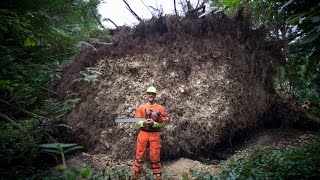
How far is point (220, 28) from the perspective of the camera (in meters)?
11.3

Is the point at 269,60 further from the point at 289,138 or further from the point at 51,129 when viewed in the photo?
the point at 51,129

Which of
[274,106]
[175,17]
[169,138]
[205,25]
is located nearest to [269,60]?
[274,106]

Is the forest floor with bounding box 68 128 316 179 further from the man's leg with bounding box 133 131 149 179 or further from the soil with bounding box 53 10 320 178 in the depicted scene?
the man's leg with bounding box 133 131 149 179

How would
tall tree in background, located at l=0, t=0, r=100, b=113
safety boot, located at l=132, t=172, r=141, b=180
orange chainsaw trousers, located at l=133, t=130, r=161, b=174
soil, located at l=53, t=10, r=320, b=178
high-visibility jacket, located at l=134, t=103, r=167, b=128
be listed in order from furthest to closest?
soil, located at l=53, t=10, r=320, b=178 < high-visibility jacket, located at l=134, t=103, r=167, b=128 < orange chainsaw trousers, located at l=133, t=130, r=161, b=174 < safety boot, located at l=132, t=172, r=141, b=180 < tall tree in background, located at l=0, t=0, r=100, b=113

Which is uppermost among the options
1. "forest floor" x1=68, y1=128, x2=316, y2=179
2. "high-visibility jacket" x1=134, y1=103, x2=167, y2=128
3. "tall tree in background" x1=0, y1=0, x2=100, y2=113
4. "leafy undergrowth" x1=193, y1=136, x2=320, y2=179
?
"tall tree in background" x1=0, y1=0, x2=100, y2=113

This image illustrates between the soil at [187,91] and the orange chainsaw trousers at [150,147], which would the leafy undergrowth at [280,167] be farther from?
the soil at [187,91]

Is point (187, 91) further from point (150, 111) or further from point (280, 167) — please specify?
point (280, 167)

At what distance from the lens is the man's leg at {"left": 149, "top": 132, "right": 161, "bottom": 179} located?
266 inches

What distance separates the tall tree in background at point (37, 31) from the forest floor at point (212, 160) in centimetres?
312

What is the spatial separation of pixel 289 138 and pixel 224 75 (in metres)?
3.12

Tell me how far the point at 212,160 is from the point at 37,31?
21.3 feet

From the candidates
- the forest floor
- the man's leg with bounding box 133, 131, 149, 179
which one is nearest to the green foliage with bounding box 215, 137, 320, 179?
the forest floor

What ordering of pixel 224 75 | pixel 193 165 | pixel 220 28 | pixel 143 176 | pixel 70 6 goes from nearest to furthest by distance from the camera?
pixel 70 6 → pixel 143 176 → pixel 193 165 → pixel 224 75 → pixel 220 28

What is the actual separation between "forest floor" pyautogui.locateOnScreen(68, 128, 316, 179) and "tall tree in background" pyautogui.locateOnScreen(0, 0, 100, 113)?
3.12m
